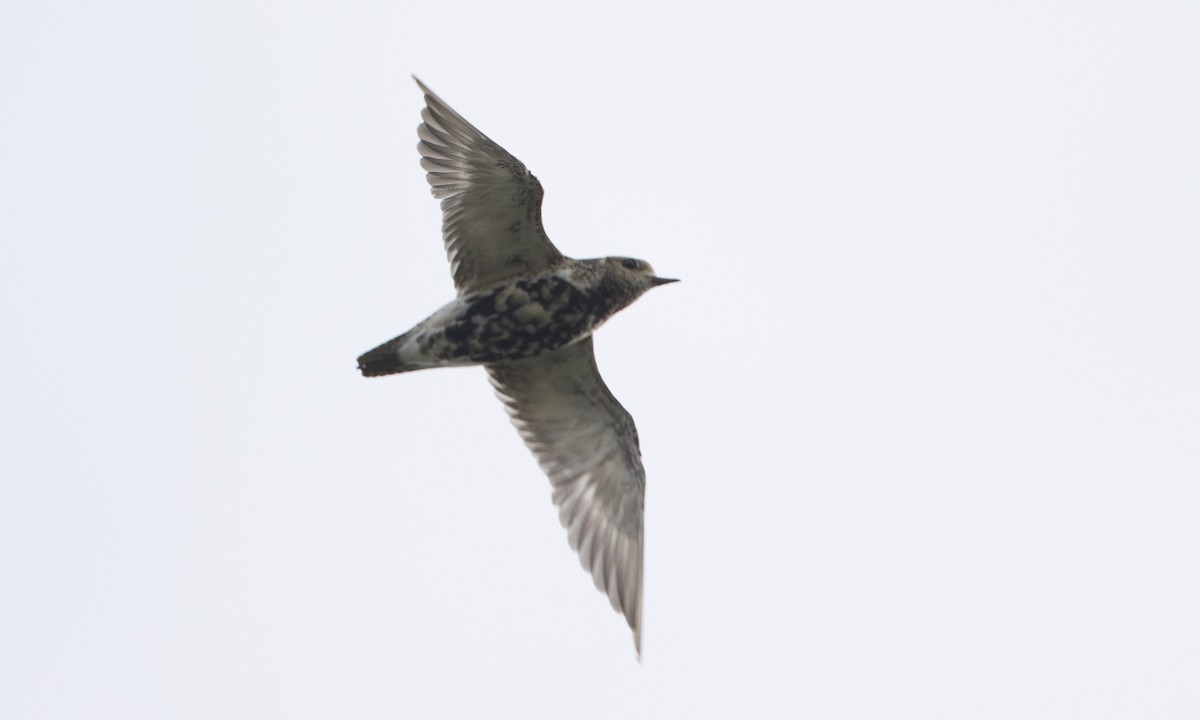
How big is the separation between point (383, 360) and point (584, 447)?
8.51ft

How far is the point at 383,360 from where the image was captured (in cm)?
1554

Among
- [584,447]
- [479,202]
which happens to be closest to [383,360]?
[479,202]

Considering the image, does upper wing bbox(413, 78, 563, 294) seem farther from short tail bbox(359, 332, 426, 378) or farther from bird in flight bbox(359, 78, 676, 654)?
short tail bbox(359, 332, 426, 378)

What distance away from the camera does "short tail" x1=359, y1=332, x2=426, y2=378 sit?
1552 cm

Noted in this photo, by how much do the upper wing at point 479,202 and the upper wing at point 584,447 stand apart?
42.2 inches

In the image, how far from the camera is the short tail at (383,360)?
15523mm

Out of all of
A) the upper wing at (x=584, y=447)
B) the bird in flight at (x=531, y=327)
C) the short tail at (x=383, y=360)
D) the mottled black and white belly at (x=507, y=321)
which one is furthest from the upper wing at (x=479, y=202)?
the upper wing at (x=584, y=447)

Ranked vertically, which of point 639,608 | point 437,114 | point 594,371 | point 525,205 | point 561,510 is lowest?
point 639,608

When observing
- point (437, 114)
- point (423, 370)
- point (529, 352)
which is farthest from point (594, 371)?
point (437, 114)

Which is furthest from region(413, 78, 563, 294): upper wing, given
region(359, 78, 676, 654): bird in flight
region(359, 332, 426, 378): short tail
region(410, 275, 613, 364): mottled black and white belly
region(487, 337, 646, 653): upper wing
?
region(487, 337, 646, 653): upper wing

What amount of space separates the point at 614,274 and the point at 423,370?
2264 mm

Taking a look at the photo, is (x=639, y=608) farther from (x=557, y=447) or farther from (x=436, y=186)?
(x=436, y=186)

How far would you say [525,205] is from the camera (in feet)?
51.2

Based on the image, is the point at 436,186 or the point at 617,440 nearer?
the point at 436,186
